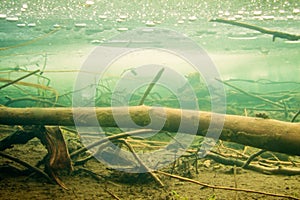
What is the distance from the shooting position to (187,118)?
262cm

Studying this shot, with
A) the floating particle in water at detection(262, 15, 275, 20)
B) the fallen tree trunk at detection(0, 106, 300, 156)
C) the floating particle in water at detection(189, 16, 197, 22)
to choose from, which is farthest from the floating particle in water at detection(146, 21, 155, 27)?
the fallen tree trunk at detection(0, 106, 300, 156)

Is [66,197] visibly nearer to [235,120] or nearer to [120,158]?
[120,158]

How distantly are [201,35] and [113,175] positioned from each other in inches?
547

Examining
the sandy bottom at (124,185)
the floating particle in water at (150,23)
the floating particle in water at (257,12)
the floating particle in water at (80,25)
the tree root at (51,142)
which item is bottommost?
the sandy bottom at (124,185)

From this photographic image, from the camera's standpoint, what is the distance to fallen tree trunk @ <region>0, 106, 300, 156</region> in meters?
2.32

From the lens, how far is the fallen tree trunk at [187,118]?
2.32 meters

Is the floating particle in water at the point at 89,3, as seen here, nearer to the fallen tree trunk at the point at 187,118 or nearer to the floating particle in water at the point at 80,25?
the floating particle in water at the point at 80,25

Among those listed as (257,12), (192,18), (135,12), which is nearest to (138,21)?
(135,12)

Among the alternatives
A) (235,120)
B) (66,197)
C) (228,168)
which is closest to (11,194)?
(66,197)

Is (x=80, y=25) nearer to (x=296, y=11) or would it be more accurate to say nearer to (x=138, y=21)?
(x=138, y=21)

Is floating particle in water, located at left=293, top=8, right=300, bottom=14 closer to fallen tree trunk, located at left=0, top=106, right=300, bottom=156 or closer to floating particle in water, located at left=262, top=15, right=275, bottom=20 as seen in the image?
floating particle in water, located at left=262, top=15, right=275, bottom=20

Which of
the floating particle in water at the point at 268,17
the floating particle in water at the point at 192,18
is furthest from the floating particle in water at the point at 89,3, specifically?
the floating particle in water at the point at 268,17

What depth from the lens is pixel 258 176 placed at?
3.69 metres

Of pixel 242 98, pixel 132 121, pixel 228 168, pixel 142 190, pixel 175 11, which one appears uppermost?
pixel 175 11
